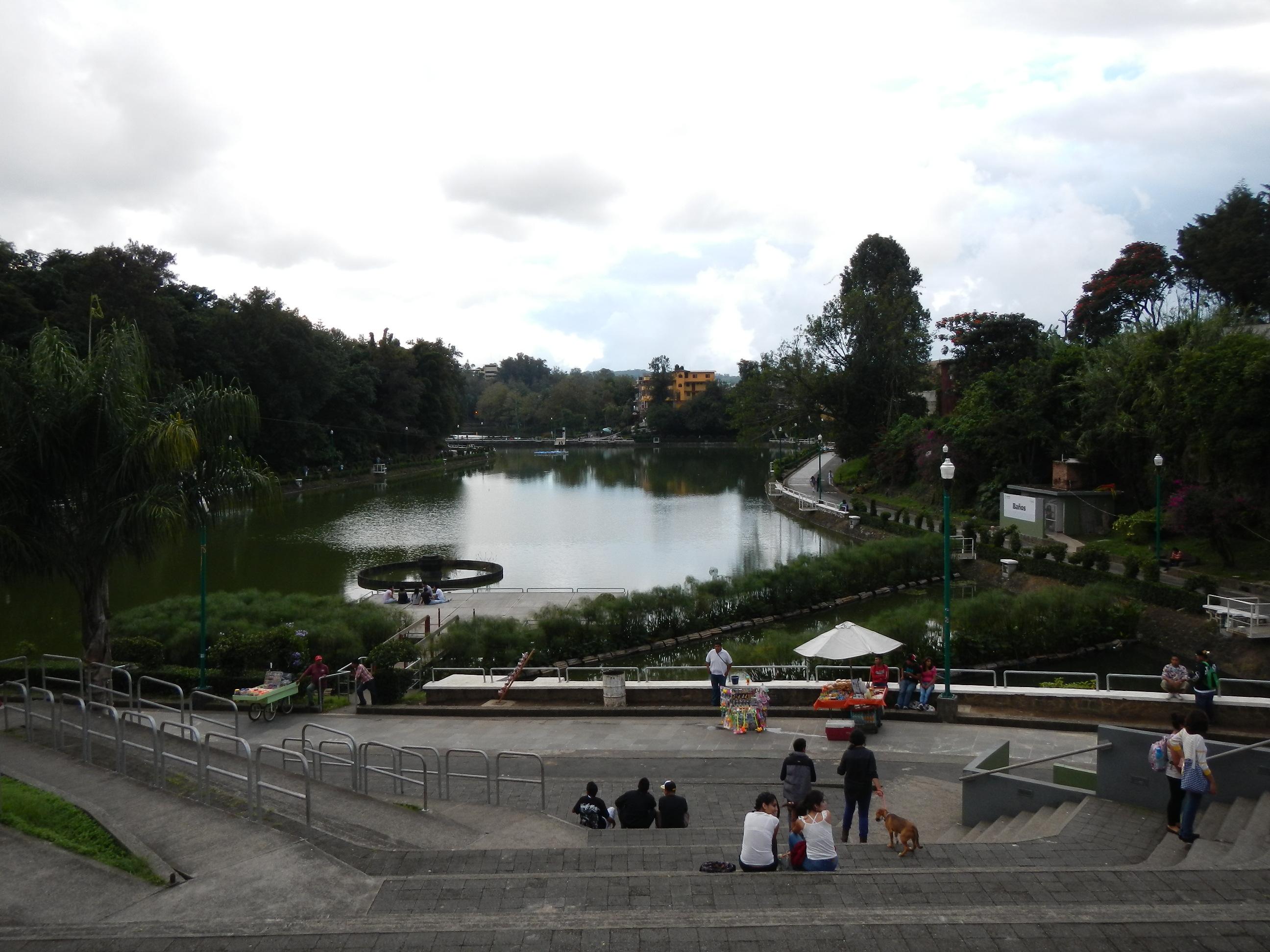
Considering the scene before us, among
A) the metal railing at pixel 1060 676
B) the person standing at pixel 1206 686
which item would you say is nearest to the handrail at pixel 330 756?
the metal railing at pixel 1060 676

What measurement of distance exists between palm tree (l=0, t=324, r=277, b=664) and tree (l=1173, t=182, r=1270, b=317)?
53.8 m

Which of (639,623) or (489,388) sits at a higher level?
(489,388)

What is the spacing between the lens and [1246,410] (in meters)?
25.0

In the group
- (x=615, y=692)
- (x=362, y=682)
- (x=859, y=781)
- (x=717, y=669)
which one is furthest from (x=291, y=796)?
(x=717, y=669)

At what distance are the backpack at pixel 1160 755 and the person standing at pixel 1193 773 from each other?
0.59 feet

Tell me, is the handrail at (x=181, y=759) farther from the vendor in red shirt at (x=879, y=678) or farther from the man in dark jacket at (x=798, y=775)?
the vendor in red shirt at (x=879, y=678)

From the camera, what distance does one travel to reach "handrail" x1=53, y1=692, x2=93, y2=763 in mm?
10352

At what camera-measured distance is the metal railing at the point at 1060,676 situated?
1606 centimetres

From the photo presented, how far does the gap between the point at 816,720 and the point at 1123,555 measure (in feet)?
70.1

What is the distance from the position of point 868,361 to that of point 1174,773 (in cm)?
5695

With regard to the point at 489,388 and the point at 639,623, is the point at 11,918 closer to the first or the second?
the point at 639,623

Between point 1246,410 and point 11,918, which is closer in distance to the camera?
point 11,918

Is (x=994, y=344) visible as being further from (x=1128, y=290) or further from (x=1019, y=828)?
(x=1019, y=828)

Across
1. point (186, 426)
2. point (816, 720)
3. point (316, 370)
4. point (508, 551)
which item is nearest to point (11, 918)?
point (186, 426)
